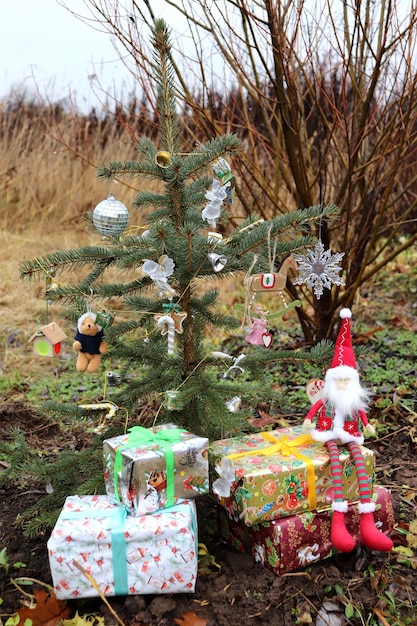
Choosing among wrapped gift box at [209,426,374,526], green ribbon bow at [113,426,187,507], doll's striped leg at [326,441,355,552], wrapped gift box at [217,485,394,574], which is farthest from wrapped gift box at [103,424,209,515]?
doll's striped leg at [326,441,355,552]

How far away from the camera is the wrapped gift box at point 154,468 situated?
1.88 metres

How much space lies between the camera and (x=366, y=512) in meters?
2.01

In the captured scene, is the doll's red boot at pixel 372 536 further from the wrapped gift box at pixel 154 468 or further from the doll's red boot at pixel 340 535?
the wrapped gift box at pixel 154 468

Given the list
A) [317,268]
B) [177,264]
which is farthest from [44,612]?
[317,268]

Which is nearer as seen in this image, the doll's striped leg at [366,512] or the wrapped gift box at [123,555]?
the wrapped gift box at [123,555]

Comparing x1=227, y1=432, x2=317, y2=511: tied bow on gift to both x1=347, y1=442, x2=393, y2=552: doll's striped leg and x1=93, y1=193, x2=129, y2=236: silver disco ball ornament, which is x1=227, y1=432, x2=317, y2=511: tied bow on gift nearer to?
x1=347, y1=442, x2=393, y2=552: doll's striped leg

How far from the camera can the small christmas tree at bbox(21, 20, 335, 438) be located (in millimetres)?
2012

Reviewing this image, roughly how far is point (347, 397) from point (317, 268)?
437 mm

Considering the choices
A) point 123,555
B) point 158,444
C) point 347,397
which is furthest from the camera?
point 347,397

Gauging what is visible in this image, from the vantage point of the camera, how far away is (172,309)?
205 cm

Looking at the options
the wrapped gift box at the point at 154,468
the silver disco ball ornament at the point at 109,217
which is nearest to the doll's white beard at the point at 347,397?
the wrapped gift box at the point at 154,468

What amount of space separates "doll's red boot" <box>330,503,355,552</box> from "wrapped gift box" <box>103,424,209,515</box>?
16.4 inches

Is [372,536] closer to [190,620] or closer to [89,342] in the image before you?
[190,620]

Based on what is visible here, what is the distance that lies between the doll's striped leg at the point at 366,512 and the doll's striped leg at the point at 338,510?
0.05 m
